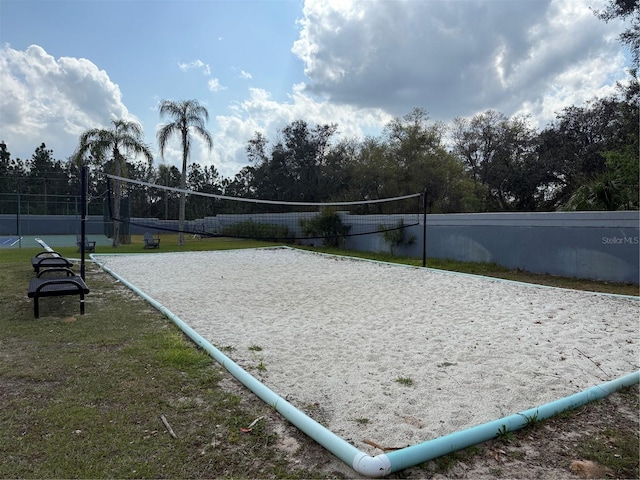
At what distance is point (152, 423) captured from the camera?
2436mm

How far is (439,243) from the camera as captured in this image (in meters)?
12.6

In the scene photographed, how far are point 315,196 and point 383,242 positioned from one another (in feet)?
43.5

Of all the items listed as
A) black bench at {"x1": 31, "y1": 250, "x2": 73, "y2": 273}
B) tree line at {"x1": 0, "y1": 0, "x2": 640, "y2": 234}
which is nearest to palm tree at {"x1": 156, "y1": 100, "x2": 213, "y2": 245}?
tree line at {"x1": 0, "y1": 0, "x2": 640, "y2": 234}

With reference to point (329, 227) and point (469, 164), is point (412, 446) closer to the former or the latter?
point (329, 227)

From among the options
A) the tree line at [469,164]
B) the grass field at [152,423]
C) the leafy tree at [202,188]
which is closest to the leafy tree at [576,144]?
the tree line at [469,164]

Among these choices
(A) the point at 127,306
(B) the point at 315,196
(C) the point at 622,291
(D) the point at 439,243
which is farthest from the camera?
(B) the point at 315,196

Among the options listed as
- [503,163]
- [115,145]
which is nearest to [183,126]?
[115,145]

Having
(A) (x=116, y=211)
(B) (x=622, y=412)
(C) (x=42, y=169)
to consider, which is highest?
(C) (x=42, y=169)

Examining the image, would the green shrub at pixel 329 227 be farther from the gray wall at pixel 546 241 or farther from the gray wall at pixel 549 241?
the gray wall at pixel 549 241

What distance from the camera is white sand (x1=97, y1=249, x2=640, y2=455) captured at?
271cm

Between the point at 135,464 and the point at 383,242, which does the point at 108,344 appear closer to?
the point at 135,464

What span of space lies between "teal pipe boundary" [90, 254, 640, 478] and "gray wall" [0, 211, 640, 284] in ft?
20.1

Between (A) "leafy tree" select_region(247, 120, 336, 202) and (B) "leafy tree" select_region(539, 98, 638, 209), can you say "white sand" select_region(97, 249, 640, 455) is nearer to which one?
(B) "leafy tree" select_region(539, 98, 638, 209)

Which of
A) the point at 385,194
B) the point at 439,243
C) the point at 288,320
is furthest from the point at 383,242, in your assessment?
the point at 288,320
